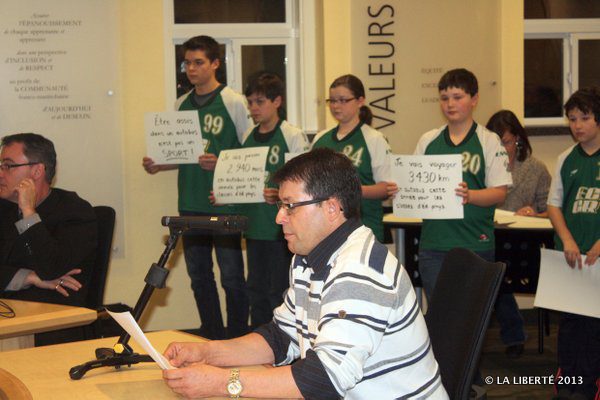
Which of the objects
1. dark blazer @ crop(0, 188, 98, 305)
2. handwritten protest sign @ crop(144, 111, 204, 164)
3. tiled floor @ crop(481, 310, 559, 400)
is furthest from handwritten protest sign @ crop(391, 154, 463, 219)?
dark blazer @ crop(0, 188, 98, 305)

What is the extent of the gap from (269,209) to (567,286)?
1.78 meters

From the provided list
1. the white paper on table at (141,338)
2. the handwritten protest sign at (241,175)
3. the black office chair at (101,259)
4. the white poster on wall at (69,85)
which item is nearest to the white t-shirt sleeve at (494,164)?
the handwritten protest sign at (241,175)

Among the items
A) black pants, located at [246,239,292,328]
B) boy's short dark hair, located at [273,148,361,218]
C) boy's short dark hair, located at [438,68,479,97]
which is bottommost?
black pants, located at [246,239,292,328]

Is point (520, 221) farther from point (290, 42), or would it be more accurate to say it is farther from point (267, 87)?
point (290, 42)

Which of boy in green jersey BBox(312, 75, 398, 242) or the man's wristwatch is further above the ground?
boy in green jersey BBox(312, 75, 398, 242)

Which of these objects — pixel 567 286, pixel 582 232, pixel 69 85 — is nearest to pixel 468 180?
pixel 582 232

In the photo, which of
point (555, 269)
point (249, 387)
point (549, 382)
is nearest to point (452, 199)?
point (555, 269)

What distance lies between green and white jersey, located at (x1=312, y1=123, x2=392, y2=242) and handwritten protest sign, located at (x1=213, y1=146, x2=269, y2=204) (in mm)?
481

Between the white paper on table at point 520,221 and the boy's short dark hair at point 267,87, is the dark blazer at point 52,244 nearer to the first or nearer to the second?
the boy's short dark hair at point 267,87

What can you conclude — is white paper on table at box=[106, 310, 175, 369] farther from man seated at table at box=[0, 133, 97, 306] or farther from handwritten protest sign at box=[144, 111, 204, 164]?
handwritten protest sign at box=[144, 111, 204, 164]

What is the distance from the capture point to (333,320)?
1950mm

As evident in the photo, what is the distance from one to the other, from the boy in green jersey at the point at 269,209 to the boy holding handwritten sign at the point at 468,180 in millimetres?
972

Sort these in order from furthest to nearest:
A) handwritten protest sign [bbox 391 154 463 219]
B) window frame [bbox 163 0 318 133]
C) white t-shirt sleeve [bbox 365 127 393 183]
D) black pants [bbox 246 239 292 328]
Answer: window frame [bbox 163 0 318 133], black pants [bbox 246 239 292 328], white t-shirt sleeve [bbox 365 127 393 183], handwritten protest sign [bbox 391 154 463 219]

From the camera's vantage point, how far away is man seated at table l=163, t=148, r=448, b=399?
76.3 inches
